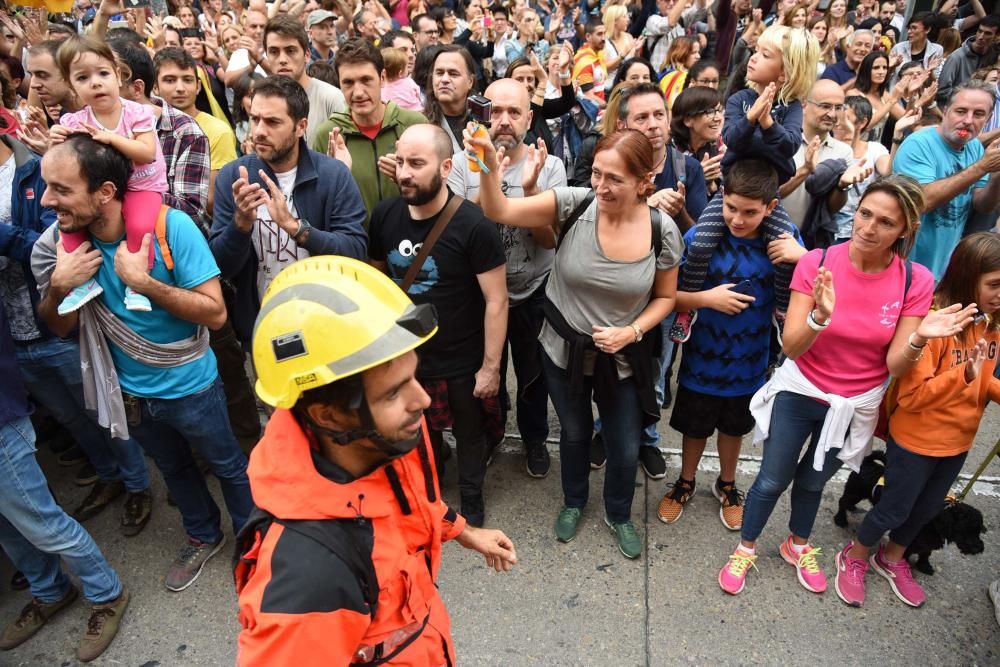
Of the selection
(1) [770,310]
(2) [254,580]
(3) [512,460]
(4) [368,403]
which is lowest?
(3) [512,460]

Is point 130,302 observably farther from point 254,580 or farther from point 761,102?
point 761,102

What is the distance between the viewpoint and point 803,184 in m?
3.96

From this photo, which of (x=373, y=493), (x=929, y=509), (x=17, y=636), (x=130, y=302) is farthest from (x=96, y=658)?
(x=929, y=509)

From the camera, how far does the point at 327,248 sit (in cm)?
296

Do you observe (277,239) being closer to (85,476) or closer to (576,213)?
(576,213)

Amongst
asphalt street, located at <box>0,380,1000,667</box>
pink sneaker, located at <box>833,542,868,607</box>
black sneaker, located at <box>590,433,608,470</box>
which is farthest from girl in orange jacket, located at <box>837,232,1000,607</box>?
black sneaker, located at <box>590,433,608,470</box>

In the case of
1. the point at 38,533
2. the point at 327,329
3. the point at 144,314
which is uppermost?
the point at 327,329

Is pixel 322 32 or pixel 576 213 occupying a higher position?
pixel 322 32

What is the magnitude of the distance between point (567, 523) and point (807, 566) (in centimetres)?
120

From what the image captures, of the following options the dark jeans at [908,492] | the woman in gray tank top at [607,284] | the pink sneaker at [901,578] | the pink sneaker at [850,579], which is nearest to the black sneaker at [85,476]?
the woman in gray tank top at [607,284]

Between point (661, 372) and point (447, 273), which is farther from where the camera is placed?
point (661, 372)

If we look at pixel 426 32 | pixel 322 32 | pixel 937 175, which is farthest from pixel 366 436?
pixel 426 32

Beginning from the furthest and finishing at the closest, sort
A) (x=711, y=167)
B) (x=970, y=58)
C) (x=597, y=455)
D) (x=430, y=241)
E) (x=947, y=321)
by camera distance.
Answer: (x=970, y=58), (x=597, y=455), (x=711, y=167), (x=430, y=241), (x=947, y=321)

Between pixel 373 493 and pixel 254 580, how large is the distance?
0.30m
